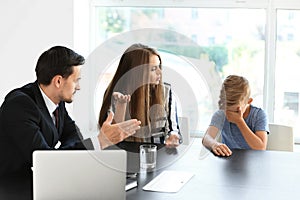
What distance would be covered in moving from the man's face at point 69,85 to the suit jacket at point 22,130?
0.11m

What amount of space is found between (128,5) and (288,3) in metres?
1.28

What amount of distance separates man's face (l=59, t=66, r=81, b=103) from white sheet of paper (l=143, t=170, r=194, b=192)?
58cm

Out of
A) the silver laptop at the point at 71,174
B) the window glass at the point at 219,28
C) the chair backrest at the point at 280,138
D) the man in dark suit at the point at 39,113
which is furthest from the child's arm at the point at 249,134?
the silver laptop at the point at 71,174

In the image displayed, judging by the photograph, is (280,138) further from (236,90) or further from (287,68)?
(287,68)

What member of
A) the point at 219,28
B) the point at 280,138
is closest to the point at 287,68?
the point at 219,28

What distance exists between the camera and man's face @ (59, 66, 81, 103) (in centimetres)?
240

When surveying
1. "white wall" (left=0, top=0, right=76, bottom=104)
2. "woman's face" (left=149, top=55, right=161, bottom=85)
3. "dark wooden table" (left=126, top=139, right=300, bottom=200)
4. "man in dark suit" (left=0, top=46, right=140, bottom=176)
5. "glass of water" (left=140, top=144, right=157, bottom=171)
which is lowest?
"dark wooden table" (left=126, top=139, right=300, bottom=200)

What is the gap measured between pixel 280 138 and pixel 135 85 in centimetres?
158

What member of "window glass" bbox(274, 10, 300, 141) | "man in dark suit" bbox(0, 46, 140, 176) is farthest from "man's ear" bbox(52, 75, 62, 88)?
"window glass" bbox(274, 10, 300, 141)

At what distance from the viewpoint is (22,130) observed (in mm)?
2203

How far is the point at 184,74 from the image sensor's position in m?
1.72

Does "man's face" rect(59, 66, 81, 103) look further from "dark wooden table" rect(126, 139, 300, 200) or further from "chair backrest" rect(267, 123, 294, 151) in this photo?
"chair backrest" rect(267, 123, 294, 151)

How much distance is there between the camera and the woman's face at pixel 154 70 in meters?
1.81

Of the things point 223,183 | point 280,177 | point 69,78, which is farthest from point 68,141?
point 280,177
